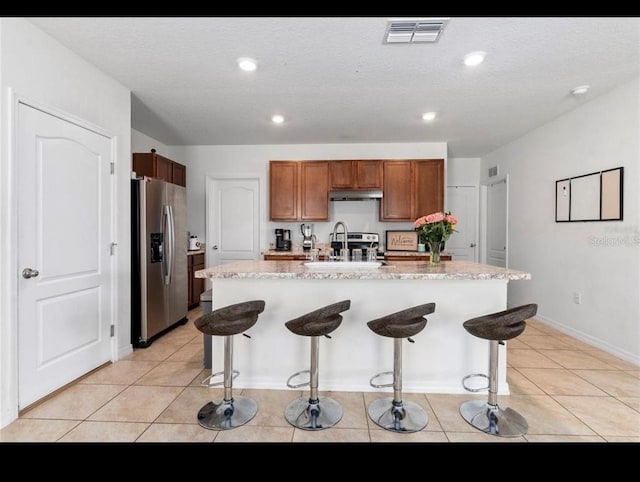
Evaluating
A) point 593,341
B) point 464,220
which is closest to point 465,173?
point 464,220

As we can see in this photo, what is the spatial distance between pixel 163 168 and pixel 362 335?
338cm

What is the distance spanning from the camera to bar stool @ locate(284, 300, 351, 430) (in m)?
1.84

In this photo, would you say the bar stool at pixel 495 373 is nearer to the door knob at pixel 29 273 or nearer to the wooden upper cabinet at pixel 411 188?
the door knob at pixel 29 273

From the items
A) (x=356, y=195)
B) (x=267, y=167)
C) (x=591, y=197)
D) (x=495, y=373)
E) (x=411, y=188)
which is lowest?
(x=495, y=373)

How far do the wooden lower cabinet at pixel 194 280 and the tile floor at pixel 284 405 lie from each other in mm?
1640

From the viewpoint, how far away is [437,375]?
2.33 meters

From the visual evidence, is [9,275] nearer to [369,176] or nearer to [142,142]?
[142,142]

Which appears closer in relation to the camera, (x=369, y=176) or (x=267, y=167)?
(x=369, y=176)

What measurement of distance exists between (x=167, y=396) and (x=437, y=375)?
1.97 meters

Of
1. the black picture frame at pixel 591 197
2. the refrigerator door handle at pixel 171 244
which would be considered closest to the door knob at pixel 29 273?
the refrigerator door handle at pixel 171 244

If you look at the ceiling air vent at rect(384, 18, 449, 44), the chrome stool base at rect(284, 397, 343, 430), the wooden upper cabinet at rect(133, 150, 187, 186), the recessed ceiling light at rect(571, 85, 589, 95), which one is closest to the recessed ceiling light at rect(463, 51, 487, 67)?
the ceiling air vent at rect(384, 18, 449, 44)

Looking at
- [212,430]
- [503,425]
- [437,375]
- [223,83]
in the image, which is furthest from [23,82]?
[503,425]

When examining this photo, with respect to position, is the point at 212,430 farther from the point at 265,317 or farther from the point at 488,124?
the point at 488,124

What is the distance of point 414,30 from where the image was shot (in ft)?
6.83
